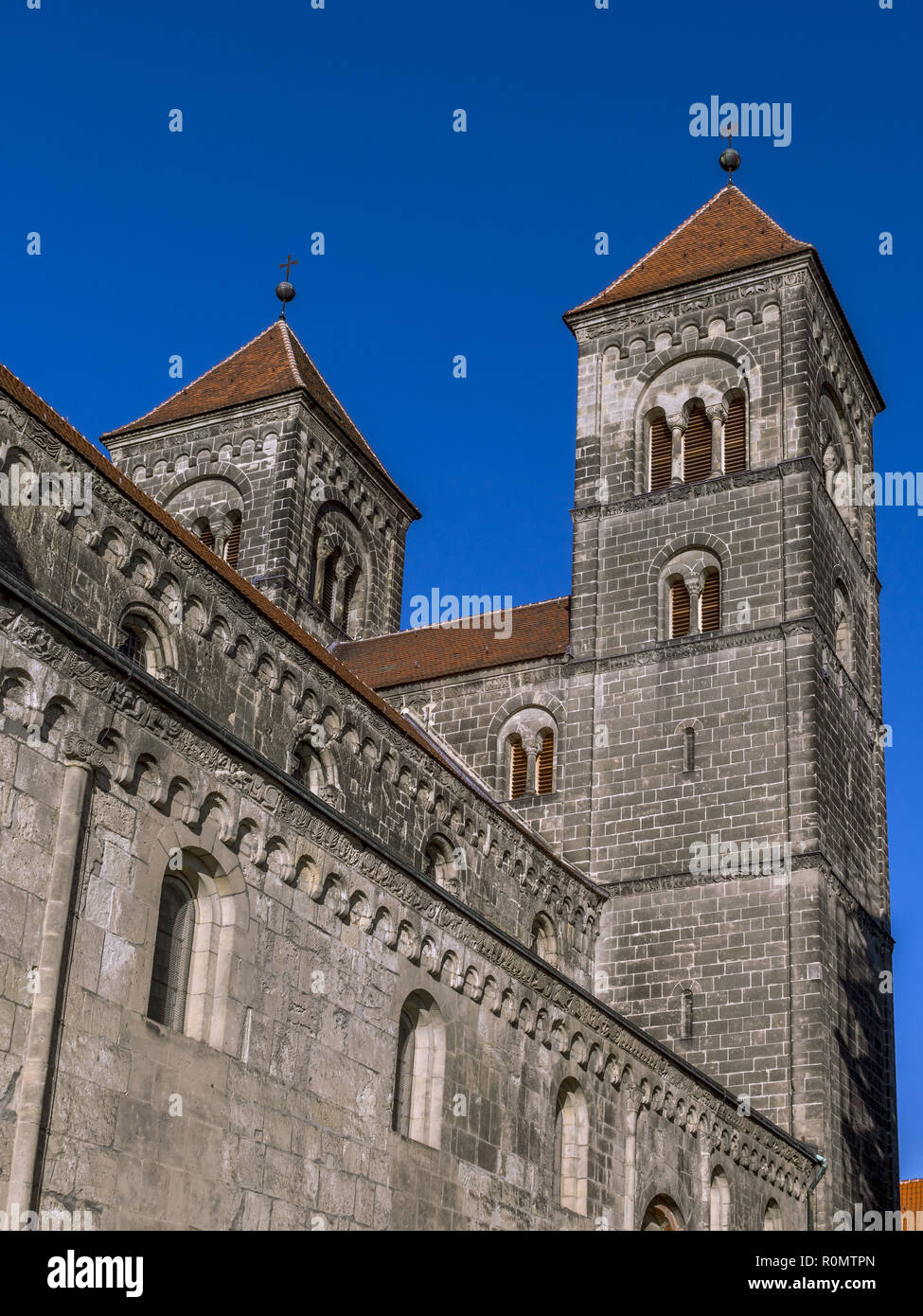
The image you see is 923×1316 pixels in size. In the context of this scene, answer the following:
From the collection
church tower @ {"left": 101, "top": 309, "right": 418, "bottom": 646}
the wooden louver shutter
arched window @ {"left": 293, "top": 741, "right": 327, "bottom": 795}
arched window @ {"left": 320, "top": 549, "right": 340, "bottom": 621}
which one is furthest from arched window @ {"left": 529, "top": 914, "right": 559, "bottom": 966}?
arched window @ {"left": 320, "top": 549, "right": 340, "bottom": 621}

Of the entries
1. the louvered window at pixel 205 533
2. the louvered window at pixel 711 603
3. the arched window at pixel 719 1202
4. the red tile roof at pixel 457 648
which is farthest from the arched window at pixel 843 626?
the arched window at pixel 719 1202

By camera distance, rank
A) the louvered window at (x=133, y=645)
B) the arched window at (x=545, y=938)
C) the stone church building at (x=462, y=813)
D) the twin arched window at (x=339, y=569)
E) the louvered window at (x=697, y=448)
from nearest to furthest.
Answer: the stone church building at (x=462, y=813), the louvered window at (x=133, y=645), the arched window at (x=545, y=938), the louvered window at (x=697, y=448), the twin arched window at (x=339, y=569)

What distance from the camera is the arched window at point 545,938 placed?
Result: 96.6 ft

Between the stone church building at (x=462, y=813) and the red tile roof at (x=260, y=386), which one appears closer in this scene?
the stone church building at (x=462, y=813)

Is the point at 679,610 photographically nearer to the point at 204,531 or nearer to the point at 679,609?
the point at 679,609

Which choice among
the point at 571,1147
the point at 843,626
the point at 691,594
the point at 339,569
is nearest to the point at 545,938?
the point at 691,594

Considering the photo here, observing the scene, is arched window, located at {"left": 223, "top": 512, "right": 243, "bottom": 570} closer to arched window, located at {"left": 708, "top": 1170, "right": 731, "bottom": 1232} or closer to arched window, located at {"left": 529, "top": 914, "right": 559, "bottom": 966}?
arched window, located at {"left": 529, "top": 914, "right": 559, "bottom": 966}

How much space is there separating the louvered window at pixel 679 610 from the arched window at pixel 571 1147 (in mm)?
15405

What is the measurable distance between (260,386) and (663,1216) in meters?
24.3

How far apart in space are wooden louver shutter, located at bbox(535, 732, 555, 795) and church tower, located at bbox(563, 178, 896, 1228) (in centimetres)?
50

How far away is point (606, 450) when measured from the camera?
35.1 m

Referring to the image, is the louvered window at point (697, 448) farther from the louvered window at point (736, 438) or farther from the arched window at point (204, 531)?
the arched window at point (204, 531)
